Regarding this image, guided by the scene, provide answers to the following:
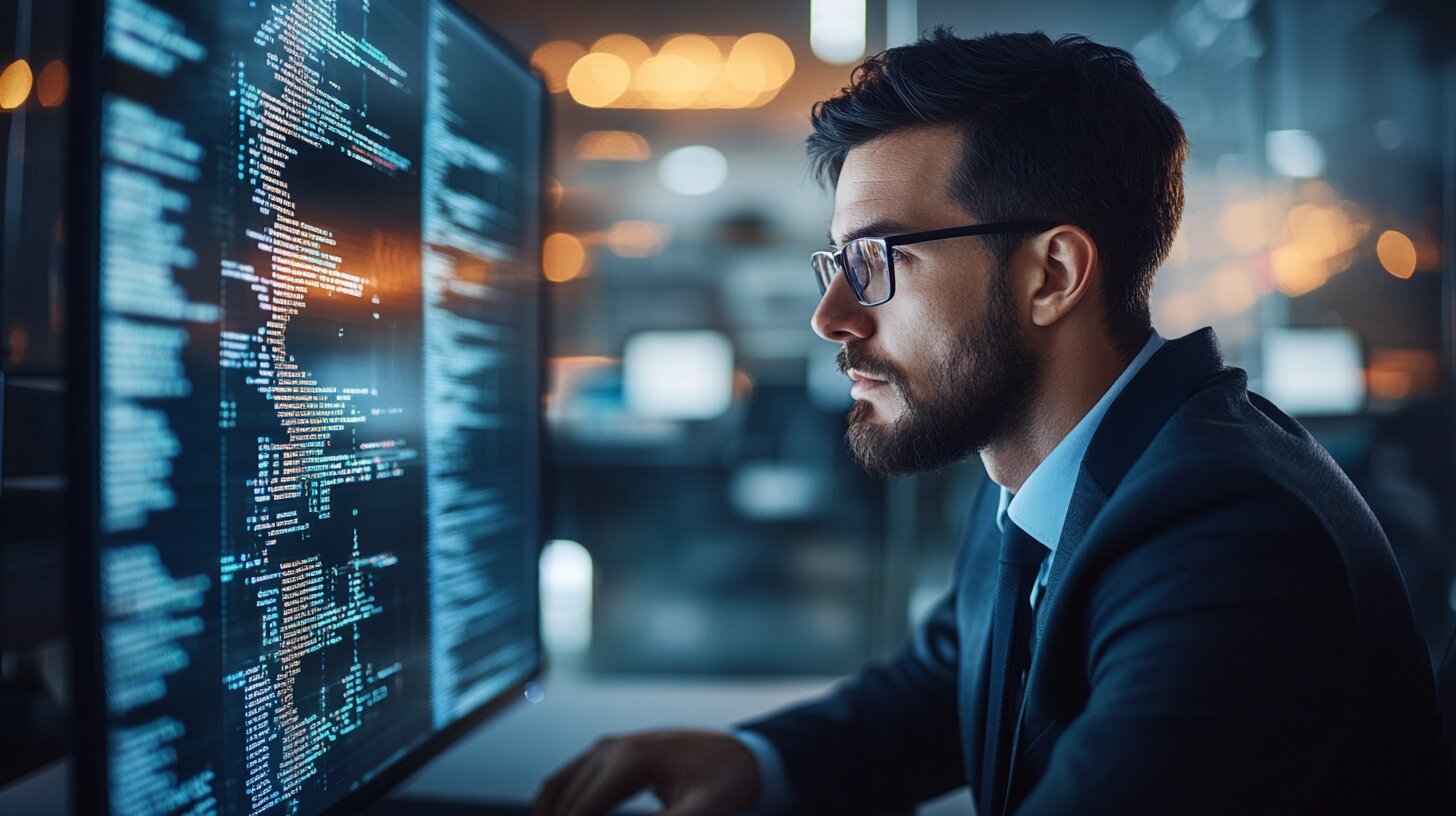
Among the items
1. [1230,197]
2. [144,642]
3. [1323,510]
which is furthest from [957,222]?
[1230,197]

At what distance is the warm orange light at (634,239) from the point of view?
479 centimetres

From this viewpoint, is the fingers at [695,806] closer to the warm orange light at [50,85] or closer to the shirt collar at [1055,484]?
the shirt collar at [1055,484]

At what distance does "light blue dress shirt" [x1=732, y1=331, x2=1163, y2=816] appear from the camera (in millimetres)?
819

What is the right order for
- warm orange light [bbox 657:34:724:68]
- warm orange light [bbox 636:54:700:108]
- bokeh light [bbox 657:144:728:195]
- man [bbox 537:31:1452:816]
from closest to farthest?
man [bbox 537:31:1452:816] → warm orange light [bbox 657:34:724:68] → warm orange light [bbox 636:54:700:108] → bokeh light [bbox 657:144:728:195]

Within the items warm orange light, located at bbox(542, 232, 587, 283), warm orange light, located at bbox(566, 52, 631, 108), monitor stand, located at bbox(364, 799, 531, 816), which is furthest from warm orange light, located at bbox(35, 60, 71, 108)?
warm orange light, located at bbox(542, 232, 587, 283)

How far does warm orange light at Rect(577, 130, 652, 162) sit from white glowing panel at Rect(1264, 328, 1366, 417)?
3.22 m

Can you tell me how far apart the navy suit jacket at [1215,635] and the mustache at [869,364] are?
0.75 ft

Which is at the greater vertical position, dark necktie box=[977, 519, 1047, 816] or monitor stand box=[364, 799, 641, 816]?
dark necktie box=[977, 519, 1047, 816]

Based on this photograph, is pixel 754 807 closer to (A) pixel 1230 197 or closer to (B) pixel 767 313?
(A) pixel 1230 197

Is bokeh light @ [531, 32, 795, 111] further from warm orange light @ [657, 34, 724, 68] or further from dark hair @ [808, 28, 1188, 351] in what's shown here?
dark hair @ [808, 28, 1188, 351]

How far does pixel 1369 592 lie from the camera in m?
0.63

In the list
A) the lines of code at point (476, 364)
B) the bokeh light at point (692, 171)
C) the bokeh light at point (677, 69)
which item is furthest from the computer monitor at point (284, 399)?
the bokeh light at point (692, 171)

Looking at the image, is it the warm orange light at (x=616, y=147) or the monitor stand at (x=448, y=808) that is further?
the warm orange light at (x=616, y=147)

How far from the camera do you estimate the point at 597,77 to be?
12.1ft
